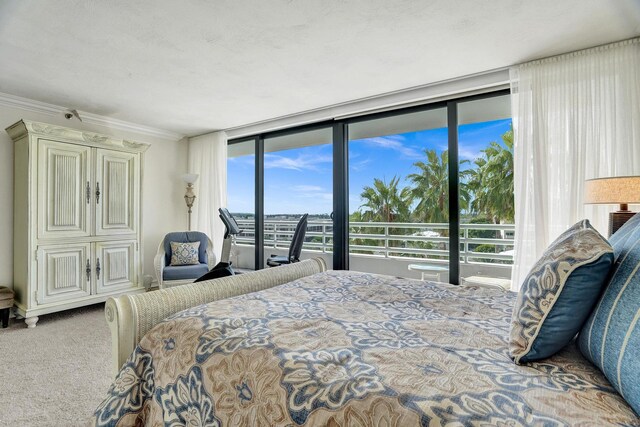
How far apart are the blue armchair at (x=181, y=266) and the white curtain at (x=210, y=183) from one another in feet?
1.44

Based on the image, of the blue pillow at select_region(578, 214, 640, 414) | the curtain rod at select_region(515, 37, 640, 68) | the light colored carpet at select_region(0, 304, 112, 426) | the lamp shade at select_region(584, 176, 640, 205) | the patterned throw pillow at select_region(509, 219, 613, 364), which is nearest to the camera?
the blue pillow at select_region(578, 214, 640, 414)

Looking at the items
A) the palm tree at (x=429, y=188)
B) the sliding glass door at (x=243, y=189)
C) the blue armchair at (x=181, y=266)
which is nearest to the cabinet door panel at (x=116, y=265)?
the blue armchair at (x=181, y=266)

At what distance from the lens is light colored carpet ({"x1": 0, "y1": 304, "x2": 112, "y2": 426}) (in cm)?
178

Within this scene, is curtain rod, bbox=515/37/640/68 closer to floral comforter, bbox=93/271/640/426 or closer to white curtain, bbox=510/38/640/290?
white curtain, bbox=510/38/640/290

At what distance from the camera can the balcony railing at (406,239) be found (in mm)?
4168

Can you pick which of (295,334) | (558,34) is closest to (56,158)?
(295,334)

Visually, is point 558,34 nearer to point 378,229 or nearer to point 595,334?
point 595,334

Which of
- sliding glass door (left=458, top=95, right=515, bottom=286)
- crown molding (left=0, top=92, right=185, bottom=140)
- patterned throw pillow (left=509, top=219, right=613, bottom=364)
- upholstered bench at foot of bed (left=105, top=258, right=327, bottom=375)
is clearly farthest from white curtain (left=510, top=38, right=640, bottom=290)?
crown molding (left=0, top=92, right=185, bottom=140)

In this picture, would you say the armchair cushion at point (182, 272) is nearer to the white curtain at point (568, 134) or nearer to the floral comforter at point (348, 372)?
the floral comforter at point (348, 372)

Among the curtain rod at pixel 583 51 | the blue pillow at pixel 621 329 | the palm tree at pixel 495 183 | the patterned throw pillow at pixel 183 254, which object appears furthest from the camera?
the patterned throw pillow at pixel 183 254

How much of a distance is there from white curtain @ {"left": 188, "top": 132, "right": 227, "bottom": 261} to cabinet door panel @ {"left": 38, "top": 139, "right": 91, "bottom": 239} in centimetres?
161

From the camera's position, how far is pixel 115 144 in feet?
12.5

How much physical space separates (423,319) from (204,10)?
2.12m

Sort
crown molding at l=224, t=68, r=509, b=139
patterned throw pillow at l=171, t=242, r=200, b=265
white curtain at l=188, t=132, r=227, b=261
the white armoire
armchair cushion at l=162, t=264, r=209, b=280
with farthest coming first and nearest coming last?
1. white curtain at l=188, t=132, r=227, b=261
2. patterned throw pillow at l=171, t=242, r=200, b=265
3. armchair cushion at l=162, t=264, r=209, b=280
4. the white armoire
5. crown molding at l=224, t=68, r=509, b=139
